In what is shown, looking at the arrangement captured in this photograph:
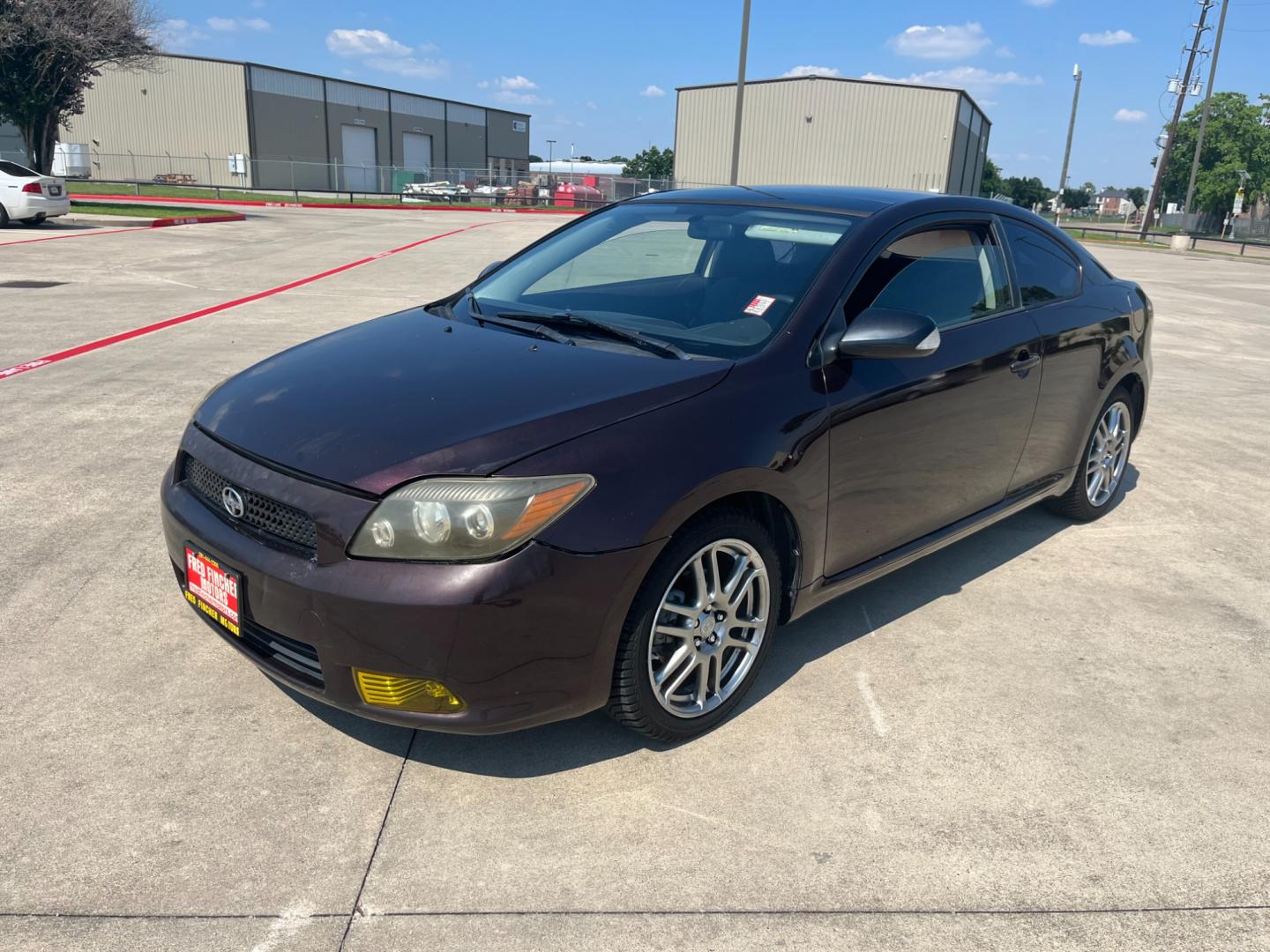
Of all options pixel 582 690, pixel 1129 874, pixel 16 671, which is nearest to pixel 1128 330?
pixel 1129 874

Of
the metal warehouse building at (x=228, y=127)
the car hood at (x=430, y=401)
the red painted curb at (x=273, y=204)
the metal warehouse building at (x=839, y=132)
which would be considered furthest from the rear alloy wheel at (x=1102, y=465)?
the metal warehouse building at (x=839, y=132)

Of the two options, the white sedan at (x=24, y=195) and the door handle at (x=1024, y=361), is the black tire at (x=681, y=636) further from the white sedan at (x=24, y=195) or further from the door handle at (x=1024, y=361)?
the white sedan at (x=24, y=195)

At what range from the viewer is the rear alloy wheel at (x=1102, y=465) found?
503 centimetres

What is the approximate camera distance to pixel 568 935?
2273 millimetres

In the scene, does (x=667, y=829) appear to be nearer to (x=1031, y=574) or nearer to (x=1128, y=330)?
(x=1031, y=574)

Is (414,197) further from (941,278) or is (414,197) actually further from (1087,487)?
(941,278)

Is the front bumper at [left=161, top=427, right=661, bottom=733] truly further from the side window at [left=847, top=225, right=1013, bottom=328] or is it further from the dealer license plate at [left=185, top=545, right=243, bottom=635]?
the side window at [left=847, top=225, right=1013, bottom=328]

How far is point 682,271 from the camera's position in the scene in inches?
161

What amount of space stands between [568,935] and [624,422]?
130 centimetres

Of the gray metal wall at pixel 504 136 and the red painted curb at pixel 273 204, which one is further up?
the gray metal wall at pixel 504 136

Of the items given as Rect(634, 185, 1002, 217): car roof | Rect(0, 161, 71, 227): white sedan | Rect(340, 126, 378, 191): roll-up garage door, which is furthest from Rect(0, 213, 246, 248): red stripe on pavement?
Rect(340, 126, 378, 191): roll-up garage door

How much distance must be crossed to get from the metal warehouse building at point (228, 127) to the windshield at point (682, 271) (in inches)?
1959

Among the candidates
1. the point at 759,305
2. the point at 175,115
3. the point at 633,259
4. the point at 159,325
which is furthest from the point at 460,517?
the point at 175,115

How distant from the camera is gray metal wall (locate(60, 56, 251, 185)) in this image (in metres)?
56.2
